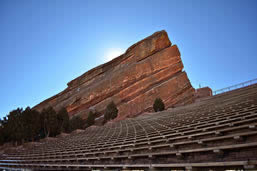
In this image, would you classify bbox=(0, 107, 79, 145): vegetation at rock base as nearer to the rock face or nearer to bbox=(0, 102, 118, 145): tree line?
bbox=(0, 102, 118, 145): tree line

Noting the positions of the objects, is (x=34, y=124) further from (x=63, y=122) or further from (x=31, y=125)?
(x=63, y=122)

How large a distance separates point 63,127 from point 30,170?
2375cm

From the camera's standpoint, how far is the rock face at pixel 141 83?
3950 cm

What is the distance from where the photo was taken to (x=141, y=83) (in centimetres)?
4253

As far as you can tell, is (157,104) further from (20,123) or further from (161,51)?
(20,123)

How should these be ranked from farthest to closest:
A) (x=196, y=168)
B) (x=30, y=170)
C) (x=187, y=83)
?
(x=187, y=83) → (x=30, y=170) → (x=196, y=168)

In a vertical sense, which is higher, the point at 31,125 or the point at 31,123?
the point at 31,123

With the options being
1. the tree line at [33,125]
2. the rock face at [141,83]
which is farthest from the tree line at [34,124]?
the rock face at [141,83]

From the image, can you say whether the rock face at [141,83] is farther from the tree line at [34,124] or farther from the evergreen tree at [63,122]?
the evergreen tree at [63,122]

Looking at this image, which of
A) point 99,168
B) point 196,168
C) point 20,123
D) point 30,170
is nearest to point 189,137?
point 196,168

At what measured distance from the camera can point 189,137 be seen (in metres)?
6.25

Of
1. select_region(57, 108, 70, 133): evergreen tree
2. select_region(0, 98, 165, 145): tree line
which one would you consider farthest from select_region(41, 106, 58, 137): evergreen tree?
select_region(57, 108, 70, 133): evergreen tree

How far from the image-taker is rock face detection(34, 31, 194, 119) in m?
39.5

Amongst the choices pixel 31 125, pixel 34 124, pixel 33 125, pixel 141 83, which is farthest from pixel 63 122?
pixel 141 83
